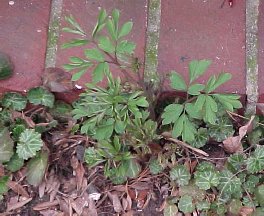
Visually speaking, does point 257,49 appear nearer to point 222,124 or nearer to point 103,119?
point 222,124

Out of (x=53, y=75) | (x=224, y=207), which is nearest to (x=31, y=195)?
(x=53, y=75)

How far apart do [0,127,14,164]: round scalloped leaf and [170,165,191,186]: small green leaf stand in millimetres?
371

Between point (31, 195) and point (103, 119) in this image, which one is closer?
point (103, 119)

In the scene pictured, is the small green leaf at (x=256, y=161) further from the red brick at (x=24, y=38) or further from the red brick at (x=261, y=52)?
the red brick at (x=24, y=38)

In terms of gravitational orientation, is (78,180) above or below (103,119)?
below

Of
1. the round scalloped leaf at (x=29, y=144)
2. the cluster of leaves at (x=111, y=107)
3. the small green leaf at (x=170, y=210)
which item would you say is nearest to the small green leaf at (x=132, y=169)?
the cluster of leaves at (x=111, y=107)

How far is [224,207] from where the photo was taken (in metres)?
1.52

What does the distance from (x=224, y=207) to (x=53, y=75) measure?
49 cm

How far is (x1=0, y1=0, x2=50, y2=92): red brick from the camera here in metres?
1.57

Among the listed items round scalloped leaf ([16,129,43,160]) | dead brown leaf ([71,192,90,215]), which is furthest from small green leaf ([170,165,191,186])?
round scalloped leaf ([16,129,43,160])

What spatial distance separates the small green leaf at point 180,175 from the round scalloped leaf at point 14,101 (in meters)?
0.38

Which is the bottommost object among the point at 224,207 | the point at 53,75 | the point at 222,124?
the point at 224,207

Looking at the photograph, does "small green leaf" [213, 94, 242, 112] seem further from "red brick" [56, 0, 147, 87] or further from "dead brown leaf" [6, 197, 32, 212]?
"dead brown leaf" [6, 197, 32, 212]

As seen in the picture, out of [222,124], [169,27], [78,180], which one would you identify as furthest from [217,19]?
[78,180]
